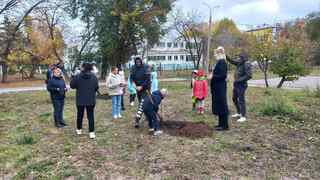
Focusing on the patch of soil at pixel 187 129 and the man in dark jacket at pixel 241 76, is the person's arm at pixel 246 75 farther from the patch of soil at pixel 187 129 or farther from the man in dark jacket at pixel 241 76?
the patch of soil at pixel 187 129

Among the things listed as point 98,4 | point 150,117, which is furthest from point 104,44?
point 150,117

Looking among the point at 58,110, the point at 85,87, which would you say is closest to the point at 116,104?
the point at 58,110

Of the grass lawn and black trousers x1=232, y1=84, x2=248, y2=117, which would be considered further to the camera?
black trousers x1=232, y1=84, x2=248, y2=117

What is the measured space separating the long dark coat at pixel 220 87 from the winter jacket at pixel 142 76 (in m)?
1.43

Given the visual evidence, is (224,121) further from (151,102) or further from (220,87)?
(151,102)

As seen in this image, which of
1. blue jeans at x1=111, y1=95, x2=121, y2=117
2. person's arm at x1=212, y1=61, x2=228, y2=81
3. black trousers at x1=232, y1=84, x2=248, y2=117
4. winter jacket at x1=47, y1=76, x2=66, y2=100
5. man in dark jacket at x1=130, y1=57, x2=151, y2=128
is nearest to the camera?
person's arm at x1=212, y1=61, x2=228, y2=81

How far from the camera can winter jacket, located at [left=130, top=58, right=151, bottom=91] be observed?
319 inches

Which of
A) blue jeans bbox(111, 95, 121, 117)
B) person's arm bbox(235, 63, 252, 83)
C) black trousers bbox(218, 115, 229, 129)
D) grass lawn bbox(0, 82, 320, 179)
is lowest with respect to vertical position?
grass lawn bbox(0, 82, 320, 179)

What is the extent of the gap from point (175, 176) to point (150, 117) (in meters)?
2.60

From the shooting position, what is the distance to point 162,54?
9062 centimetres

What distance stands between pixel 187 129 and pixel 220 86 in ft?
3.70

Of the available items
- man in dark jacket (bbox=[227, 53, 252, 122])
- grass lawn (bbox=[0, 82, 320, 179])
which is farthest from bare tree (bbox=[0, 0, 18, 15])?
man in dark jacket (bbox=[227, 53, 252, 122])

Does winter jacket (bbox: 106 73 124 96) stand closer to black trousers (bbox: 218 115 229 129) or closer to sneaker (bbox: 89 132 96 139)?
sneaker (bbox: 89 132 96 139)

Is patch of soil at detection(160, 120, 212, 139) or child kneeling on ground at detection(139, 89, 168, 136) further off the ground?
child kneeling on ground at detection(139, 89, 168, 136)
